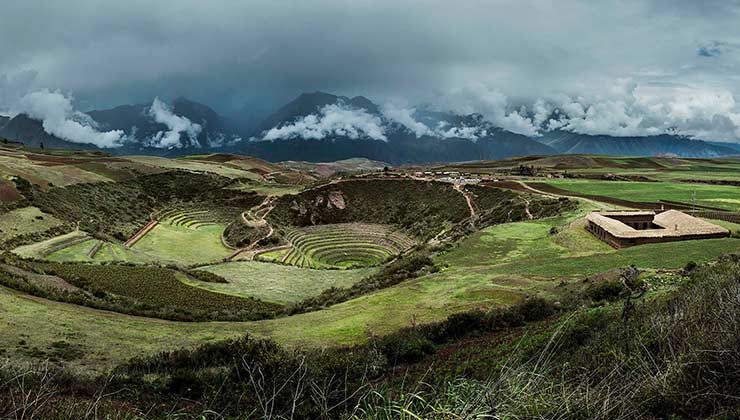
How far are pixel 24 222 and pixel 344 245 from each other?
35.6 metres

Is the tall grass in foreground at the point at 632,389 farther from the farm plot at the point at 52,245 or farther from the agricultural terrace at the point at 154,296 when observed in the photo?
the farm plot at the point at 52,245

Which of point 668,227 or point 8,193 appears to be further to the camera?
point 8,193

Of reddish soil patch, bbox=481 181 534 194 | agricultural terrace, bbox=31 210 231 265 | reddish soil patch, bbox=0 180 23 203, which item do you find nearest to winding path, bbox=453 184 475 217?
reddish soil patch, bbox=481 181 534 194

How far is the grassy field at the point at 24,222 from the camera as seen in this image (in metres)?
38.2

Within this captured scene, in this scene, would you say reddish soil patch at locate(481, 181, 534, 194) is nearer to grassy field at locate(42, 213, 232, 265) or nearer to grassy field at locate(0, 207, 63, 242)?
grassy field at locate(42, 213, 232, 265)

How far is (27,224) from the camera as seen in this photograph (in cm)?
4125

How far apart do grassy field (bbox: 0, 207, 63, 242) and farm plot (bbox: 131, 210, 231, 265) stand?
8.33 m

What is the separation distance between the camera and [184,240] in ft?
178

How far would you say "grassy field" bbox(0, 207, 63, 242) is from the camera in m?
38.2

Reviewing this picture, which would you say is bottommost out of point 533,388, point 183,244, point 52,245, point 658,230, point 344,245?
point 344,245

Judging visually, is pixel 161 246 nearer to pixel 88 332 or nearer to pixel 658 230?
pixel 88 332

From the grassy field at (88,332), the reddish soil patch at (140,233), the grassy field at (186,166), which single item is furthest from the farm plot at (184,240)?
the grassy field at (186,166)

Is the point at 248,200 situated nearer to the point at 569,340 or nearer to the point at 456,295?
the point at 456,295

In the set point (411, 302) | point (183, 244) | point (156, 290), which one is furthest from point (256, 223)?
point (411, 302)
